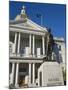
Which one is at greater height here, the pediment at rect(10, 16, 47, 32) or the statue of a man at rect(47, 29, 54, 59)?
the pediment at rect(10, 16, 47, 32)

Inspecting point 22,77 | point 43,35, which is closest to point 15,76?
point 22,77

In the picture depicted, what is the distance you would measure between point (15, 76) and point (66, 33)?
Answer: 1.72 ft

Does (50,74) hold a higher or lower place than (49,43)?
lower

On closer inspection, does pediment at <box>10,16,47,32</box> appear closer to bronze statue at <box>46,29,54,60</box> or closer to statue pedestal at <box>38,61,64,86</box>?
bronze statue at <box>46,29,54,60</box>

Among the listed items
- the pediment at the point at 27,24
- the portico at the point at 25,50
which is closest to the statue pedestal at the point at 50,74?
the portico at the point at 25,50

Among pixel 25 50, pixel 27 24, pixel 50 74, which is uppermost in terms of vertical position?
pixel 27 24

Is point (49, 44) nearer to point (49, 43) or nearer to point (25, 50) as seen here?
point (49, 43)

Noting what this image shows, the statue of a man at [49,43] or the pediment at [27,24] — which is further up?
the pediment at [27,24]

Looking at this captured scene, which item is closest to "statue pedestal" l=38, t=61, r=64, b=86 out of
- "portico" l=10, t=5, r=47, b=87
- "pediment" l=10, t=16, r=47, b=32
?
"portico" l=10, t=5, r=47, b=87

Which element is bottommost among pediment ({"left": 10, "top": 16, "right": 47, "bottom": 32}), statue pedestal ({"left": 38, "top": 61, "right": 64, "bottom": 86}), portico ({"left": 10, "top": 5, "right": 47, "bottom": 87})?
statue pedestal ({"left": 38, "top": 61, "right": 64, "bottom": 86})

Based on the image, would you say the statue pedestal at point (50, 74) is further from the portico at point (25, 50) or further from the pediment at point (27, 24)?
the pediment at point (27, 24)

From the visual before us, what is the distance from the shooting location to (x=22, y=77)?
1.81 meters

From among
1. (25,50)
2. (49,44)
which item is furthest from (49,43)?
(25,50)

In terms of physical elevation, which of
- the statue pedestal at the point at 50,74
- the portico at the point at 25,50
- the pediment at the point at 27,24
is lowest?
the statue pedestal at the point at 50,74
